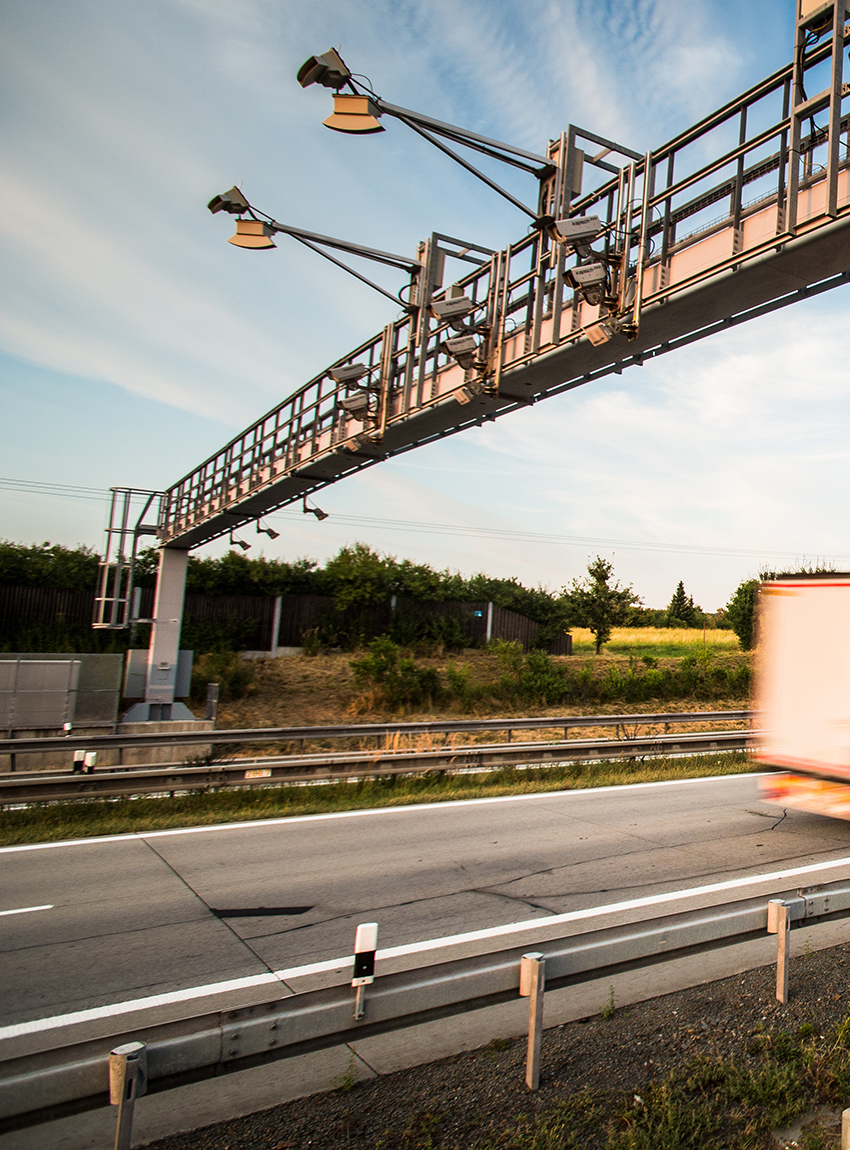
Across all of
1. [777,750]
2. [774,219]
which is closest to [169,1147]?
[777,750]

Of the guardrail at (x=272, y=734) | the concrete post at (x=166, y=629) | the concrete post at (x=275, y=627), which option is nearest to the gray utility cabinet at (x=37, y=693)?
the guardrail at (x=272, y=734)

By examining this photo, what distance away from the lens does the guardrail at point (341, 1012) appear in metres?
2.69

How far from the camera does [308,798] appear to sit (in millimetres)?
11820

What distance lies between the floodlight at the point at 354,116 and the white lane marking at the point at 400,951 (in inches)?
383

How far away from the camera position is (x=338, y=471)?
17.0m

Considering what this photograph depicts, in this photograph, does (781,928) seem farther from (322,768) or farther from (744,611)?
(744,611)

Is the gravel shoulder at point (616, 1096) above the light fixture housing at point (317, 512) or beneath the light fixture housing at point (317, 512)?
beneath

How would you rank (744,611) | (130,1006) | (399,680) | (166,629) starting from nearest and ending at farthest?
(130,1006) < (166,629) < (399,680) < (744,611)

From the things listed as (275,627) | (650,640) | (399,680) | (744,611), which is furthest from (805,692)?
(650,640)

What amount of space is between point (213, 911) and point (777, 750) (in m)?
7.02

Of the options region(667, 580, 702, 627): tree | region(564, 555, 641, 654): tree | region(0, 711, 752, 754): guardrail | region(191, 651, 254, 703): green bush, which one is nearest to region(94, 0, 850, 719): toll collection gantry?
region(0, 711, 752, 754): guardrail

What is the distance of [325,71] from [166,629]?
16736mm

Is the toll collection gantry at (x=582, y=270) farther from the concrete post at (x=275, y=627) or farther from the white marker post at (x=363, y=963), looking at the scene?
the concrete post at (x=275, y=627)

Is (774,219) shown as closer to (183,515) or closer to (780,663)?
(780,663)
